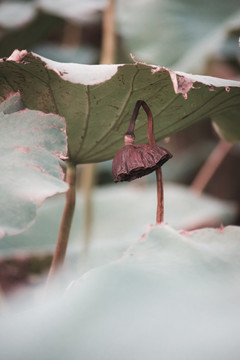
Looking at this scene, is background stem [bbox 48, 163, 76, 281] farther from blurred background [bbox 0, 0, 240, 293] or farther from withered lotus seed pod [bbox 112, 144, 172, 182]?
blurred background [bbox 0, 0, 240, 293]

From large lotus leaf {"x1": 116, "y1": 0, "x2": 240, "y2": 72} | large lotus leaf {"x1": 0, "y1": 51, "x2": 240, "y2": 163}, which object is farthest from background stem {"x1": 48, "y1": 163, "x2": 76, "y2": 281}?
large lotus leaf {"x1": 116, "y1": 0, "x2": 240, "y2": 72}

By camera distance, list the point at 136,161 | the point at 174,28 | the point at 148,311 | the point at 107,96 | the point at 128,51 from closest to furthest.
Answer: the point at 148,311 < the point at 136,161 < the point at 107,96 < the point at 174,28 < the point at 128,51

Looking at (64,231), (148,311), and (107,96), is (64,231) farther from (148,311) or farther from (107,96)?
(148,311)

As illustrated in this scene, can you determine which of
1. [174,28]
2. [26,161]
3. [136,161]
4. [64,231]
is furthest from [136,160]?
[174,28]

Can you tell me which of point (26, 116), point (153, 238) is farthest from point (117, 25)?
point (153, 238)

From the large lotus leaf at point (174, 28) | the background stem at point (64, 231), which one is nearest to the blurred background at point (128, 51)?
the large lotus leaf at point (174, 28)
